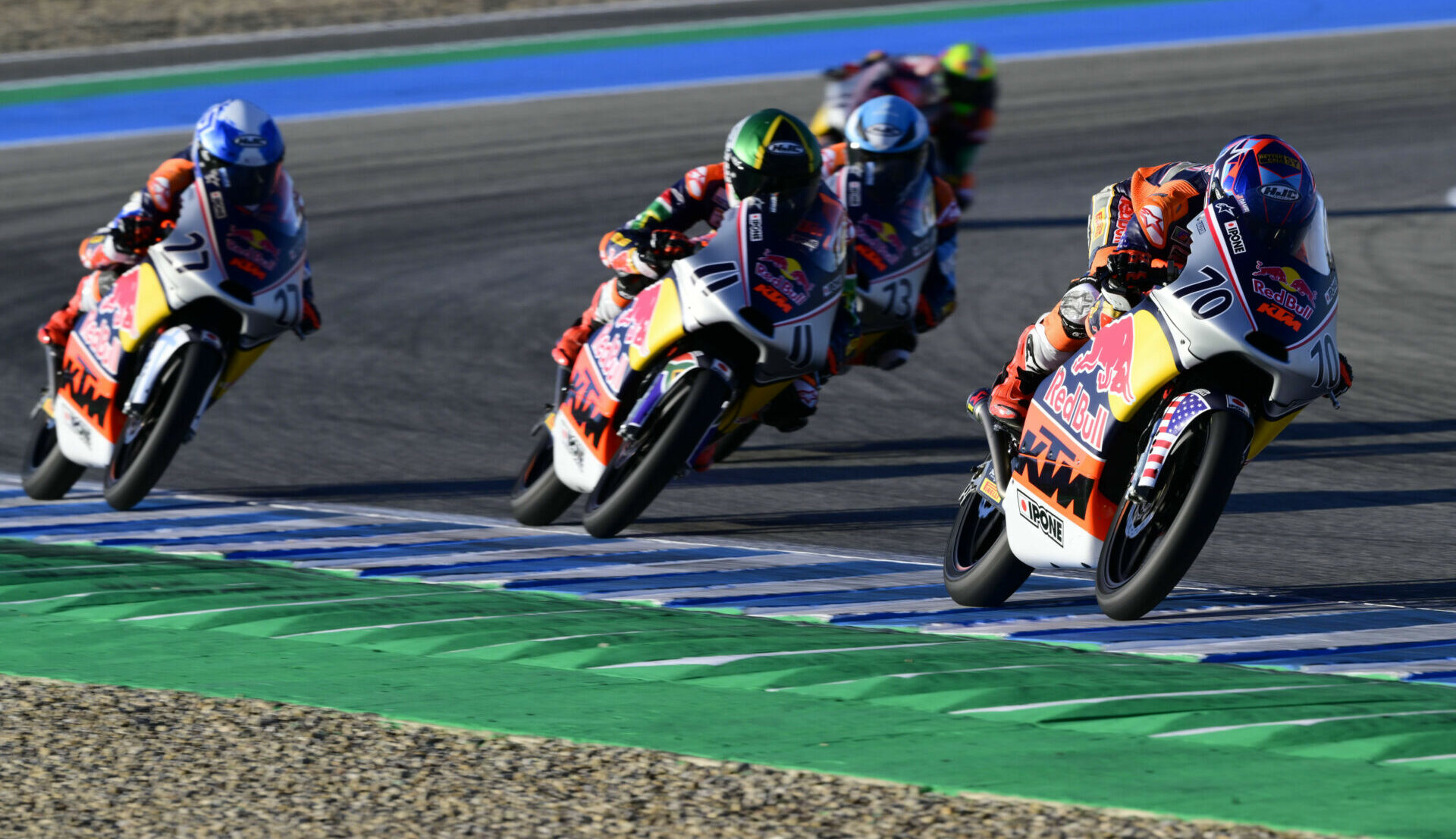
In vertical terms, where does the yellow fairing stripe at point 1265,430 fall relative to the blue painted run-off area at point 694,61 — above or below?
above

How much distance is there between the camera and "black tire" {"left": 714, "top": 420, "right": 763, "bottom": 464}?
28.5ft

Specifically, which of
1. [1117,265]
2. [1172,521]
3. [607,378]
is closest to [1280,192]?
[1117,265]

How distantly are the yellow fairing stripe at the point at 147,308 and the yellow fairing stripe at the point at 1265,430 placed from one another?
15.3ft

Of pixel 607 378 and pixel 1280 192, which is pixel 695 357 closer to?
pixel 607 378

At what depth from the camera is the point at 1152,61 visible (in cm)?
2244

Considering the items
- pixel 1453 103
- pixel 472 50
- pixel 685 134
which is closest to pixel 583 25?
pixel 472 50

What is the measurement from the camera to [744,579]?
724cm

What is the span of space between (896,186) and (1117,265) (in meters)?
3.90

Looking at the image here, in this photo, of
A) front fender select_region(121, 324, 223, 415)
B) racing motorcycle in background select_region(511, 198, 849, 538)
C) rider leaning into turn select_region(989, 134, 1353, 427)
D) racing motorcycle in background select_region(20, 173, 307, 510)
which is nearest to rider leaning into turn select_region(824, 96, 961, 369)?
racing motorcycle in background select_region(511, 198, 849, 538)

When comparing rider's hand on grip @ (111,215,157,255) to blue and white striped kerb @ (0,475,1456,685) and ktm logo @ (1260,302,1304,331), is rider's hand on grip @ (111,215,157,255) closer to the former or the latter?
blue and white striped kerb @ (0,475,1456,685)

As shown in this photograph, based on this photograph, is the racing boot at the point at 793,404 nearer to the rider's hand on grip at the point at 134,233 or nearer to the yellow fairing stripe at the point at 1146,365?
the yellow fairing stripe at the point at 1146,365

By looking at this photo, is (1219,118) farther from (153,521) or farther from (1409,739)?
(1409,739)

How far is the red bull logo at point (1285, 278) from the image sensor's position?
584cm

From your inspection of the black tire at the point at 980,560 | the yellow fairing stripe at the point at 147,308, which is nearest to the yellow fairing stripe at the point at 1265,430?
the black tire at the point at 980,560
